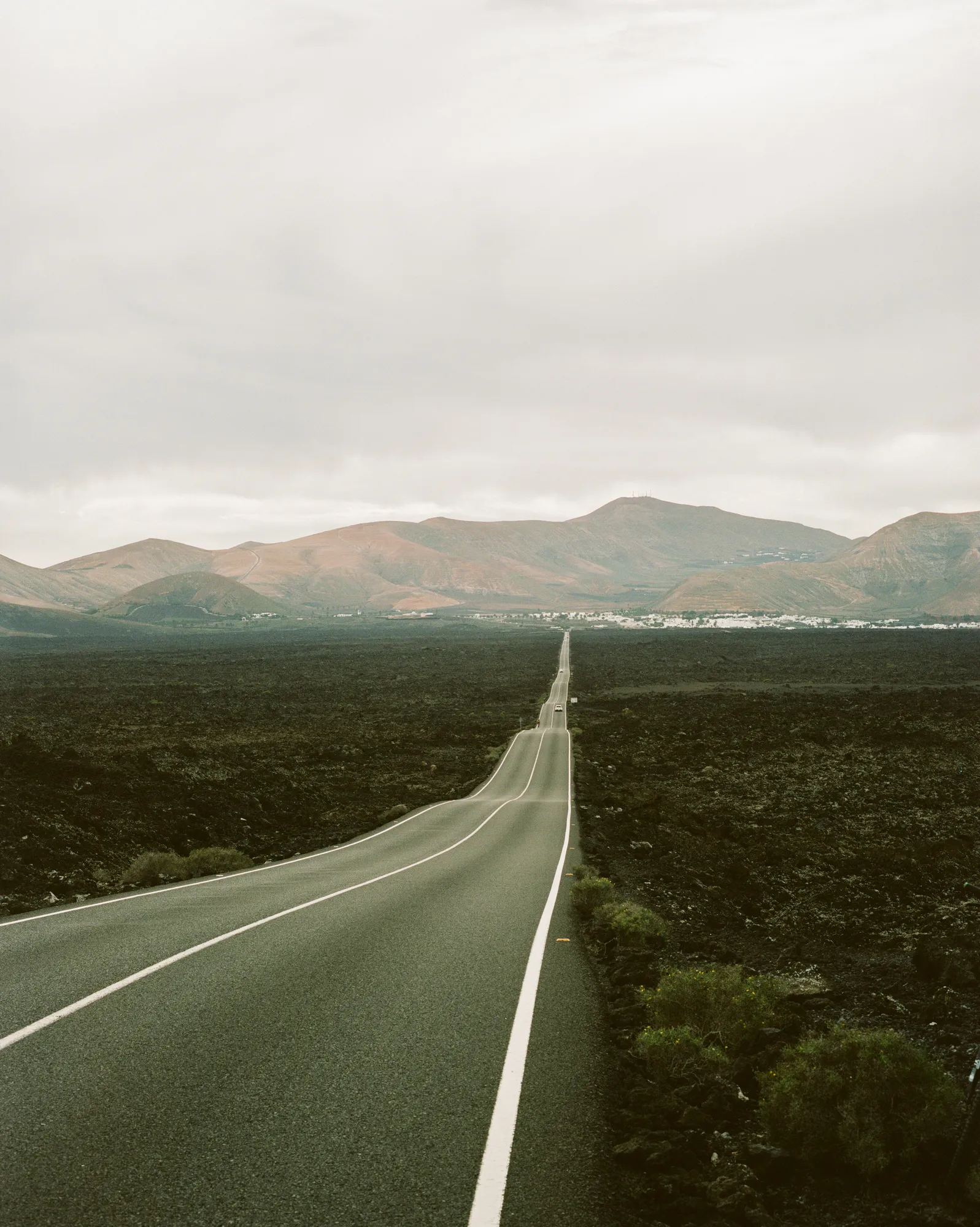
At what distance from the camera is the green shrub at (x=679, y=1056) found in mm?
8023

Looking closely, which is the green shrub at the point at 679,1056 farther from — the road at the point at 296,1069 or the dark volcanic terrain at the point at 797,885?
the road at the point at 296,1069

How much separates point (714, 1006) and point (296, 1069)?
5.04 meters

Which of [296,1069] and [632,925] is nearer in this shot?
[296,1069]

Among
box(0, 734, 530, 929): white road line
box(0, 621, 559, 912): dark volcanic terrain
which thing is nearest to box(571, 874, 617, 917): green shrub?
box(0, 734, 530, 929): white road line

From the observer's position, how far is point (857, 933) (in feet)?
53.6

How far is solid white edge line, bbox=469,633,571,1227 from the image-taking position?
5.24 m

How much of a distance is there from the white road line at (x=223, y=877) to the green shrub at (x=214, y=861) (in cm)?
42

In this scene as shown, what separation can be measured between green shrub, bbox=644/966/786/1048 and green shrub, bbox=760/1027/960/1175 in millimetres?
1491

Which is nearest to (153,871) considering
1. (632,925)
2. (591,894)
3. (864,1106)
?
(591,894)

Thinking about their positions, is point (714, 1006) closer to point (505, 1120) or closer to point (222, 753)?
point (505, 1120)

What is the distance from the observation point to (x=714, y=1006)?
30.5 feet

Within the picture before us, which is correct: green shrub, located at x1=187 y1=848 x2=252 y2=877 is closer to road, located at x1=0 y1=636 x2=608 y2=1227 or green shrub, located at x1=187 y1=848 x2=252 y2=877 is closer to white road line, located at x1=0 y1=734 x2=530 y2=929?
white road line, located at x1=0 y1=734 x2=530 y2=929

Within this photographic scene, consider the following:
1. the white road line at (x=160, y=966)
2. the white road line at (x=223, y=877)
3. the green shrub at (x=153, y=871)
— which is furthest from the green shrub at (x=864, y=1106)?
the green shrub at (x=153, y=871)

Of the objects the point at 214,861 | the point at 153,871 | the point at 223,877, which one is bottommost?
the point at 214,861
